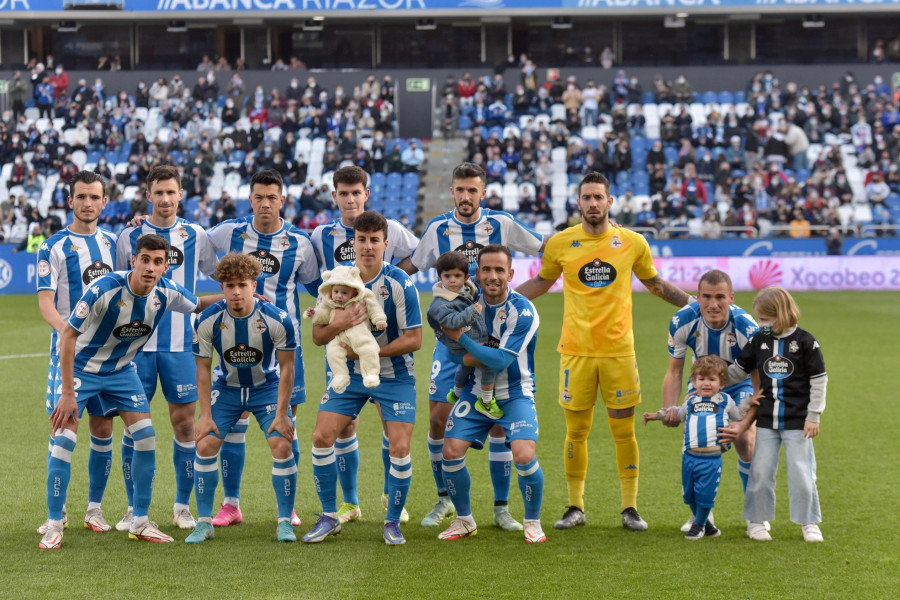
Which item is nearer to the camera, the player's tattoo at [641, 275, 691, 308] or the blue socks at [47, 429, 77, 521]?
the blue socks at [47, 429, 77, 521]

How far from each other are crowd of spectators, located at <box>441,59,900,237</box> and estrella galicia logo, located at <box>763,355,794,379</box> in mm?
19483

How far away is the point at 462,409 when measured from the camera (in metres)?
6.41

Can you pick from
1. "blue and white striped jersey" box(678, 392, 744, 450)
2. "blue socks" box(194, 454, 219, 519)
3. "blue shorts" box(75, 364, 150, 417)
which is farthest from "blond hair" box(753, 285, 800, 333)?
"blue shorts" box(75, 364, 150, 417)

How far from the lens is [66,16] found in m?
34.5

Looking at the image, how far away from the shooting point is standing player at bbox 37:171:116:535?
6.48 meters

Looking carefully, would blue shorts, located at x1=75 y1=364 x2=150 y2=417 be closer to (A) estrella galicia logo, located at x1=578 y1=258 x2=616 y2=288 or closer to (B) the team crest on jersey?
(B) the team crest on jersey

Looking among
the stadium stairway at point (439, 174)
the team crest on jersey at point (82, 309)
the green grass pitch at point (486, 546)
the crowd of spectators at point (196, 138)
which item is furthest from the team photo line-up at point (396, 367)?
the stadium stairway at point (439, 174)

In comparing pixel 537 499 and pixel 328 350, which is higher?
pixel 328 350

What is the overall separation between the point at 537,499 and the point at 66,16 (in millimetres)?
32980

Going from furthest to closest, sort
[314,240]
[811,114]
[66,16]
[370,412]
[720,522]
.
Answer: [66,16] < [811,114] < [370,412] < [314,240] < [720,522]

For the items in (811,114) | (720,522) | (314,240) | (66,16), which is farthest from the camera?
(66,16)

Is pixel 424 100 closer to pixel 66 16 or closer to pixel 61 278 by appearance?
pixel 66 16

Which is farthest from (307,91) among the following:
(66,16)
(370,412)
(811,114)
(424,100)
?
(370,412)

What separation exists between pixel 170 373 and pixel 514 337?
226 centimetres
